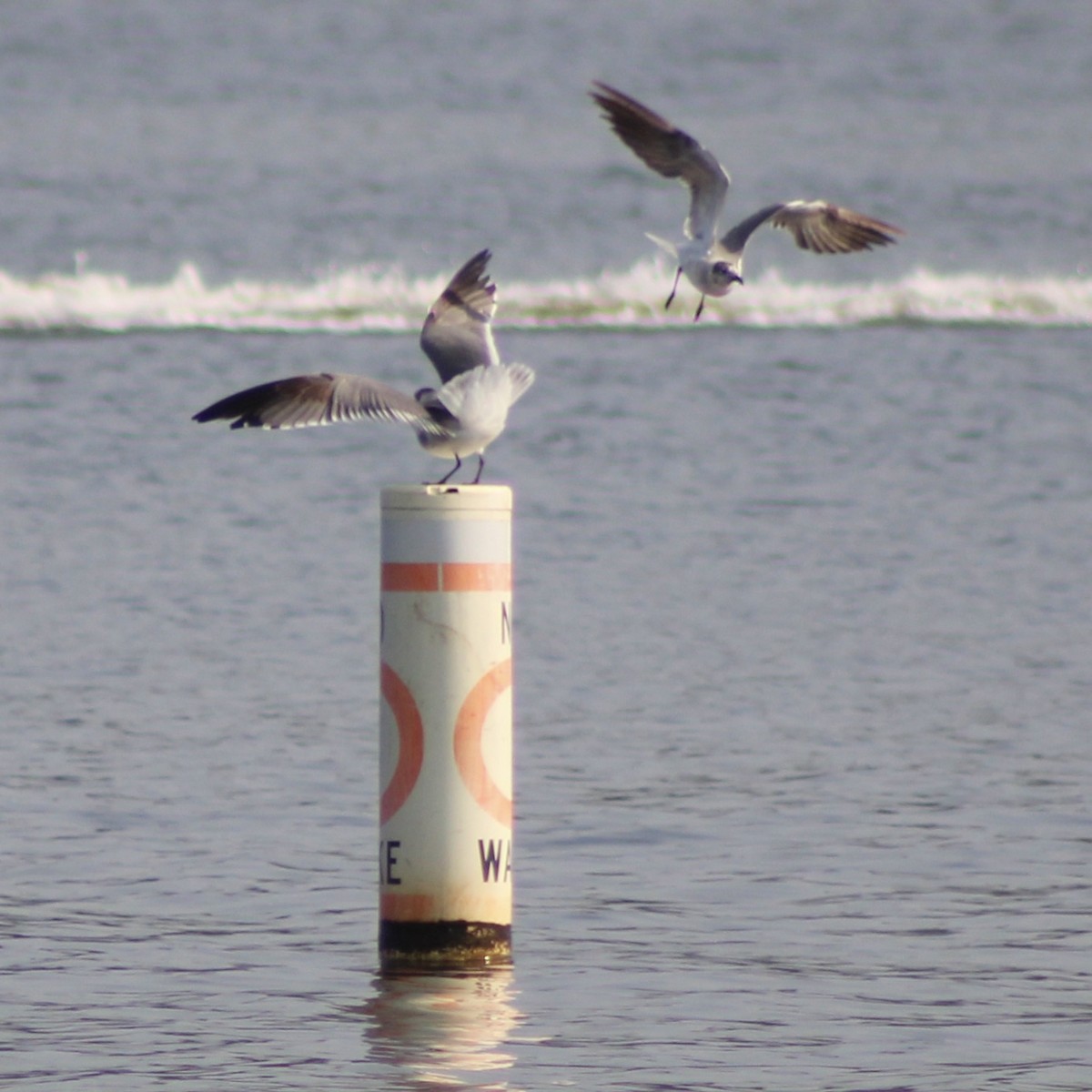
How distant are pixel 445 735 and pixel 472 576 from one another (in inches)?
16.6

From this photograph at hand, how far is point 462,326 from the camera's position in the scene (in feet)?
24.9

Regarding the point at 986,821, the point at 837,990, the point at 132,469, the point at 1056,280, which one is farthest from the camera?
the point at 1056,280

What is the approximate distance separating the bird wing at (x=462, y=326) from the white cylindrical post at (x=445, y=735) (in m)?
0.55

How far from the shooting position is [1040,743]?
10.4 m

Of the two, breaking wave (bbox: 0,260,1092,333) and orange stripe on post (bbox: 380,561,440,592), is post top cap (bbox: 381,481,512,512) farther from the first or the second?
breaking wave (bbox: 0,260,1092,333)

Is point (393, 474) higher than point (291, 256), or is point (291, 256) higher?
point (291, 256)

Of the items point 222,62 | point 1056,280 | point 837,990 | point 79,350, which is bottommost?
point 837,990

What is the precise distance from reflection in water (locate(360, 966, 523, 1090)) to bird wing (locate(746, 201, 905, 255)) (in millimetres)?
3561

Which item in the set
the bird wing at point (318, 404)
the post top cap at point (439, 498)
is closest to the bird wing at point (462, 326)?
the bird wing at point (318, 404)

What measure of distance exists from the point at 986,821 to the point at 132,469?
1113cm

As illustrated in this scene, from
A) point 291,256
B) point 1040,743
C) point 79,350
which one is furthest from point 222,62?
point 1040,743

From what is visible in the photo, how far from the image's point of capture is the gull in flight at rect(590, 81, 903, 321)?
9.51 meters

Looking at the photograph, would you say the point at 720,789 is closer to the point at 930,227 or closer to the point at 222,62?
the point at 930,227

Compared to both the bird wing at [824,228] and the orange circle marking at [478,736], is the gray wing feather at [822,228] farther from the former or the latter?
the orange circle marking at [478,736]
